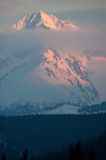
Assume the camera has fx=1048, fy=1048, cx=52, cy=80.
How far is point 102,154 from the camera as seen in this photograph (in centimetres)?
13325

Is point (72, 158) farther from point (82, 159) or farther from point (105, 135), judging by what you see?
point (105, 135)

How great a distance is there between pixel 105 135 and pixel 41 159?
23.0m

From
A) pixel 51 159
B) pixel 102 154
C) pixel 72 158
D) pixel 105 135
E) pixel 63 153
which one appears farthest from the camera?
pixel 105 135

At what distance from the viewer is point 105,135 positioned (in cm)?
16388

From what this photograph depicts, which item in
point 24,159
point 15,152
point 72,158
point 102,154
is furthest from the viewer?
point 15,152

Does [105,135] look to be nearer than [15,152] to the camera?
Yes

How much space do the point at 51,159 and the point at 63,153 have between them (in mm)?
10766

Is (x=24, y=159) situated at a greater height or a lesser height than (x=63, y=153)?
lesser

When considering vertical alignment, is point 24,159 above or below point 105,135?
below

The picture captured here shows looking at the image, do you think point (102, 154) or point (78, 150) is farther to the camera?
point (102, 154)

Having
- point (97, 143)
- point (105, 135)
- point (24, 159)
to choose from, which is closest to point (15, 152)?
point (105, 135)

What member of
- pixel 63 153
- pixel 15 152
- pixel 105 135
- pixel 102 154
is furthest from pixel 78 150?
pixel 15 152

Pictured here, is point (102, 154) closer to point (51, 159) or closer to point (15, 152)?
point (51, 159)

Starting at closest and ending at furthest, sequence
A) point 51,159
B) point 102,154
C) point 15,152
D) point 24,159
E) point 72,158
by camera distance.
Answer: point 72,158, point 24,159, point 102,154, point 51,159, point 15,152
